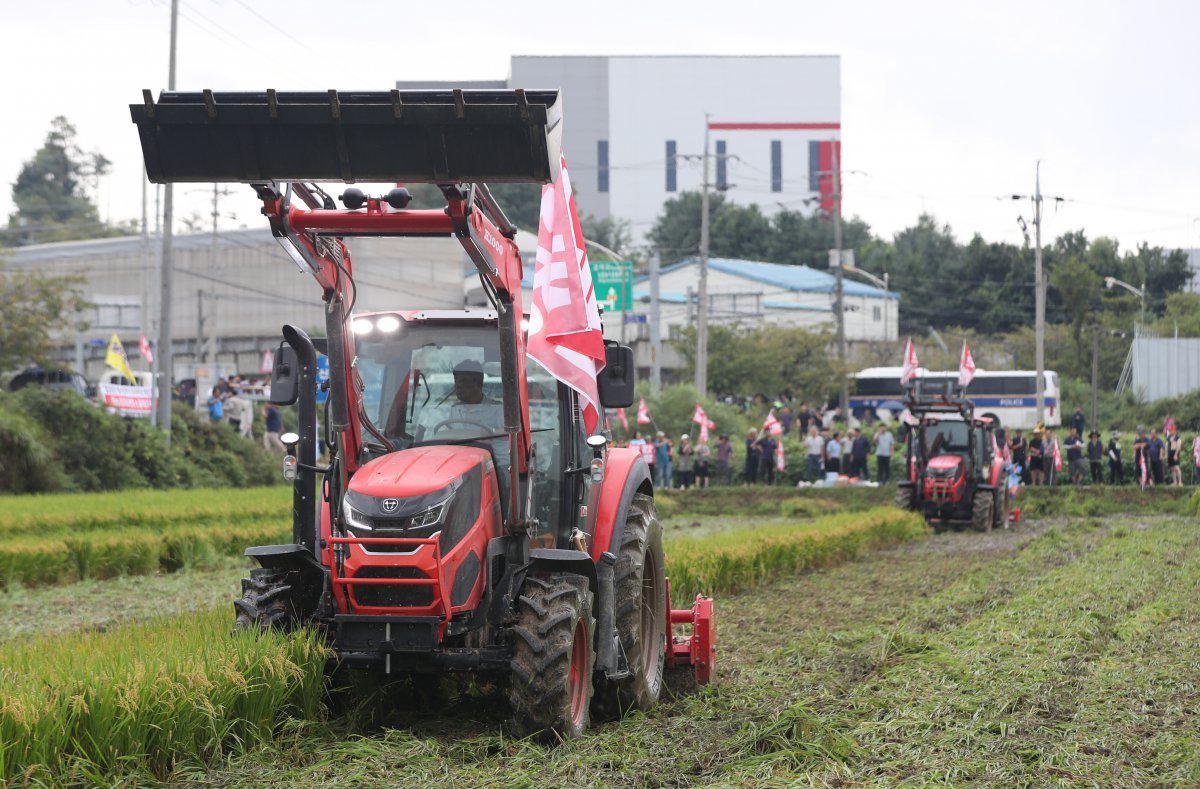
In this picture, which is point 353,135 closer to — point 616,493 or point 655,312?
point 616,493

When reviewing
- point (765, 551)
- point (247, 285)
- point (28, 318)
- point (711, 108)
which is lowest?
point (765, 551)

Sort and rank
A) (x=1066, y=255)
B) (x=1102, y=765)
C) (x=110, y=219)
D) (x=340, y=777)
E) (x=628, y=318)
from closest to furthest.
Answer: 1. (x=340, y=777)
2. (x=1102, y=765)
3. (x=628, y=318)
4. (x=1066, y=255)
5. (x=110, y=219)

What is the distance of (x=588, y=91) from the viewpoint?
295 feet

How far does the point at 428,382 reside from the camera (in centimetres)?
833

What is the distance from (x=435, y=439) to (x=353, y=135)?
194cm

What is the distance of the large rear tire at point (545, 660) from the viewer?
23.7 feet

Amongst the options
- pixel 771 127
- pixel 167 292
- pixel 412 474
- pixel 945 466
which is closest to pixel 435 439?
pixel 412 474

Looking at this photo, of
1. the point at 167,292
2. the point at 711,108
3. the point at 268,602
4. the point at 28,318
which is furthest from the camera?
the point at 711,108

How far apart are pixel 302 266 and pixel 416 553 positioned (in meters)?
1.81

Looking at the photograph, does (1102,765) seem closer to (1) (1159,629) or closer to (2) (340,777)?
(2) (340,777)

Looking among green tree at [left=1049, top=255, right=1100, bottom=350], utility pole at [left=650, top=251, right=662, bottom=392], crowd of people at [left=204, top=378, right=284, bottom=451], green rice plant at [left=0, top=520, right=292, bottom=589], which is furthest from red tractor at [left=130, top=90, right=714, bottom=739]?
green tree at [left=1049, top=255, right=1100, bottom=350]

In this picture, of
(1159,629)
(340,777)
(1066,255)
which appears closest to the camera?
(340,777)

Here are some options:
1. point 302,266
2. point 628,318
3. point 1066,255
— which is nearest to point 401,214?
point 302,266

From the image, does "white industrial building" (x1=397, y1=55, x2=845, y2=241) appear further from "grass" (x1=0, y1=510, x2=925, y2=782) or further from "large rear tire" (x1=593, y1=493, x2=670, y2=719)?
"grass" (x1=0, y1=510, x2=925, y2=782)
